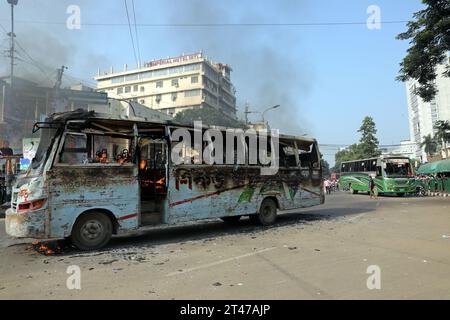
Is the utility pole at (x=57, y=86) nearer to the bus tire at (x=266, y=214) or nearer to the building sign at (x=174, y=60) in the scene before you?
the bus tire at (x=266, y=214)

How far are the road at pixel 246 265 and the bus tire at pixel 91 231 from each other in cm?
28

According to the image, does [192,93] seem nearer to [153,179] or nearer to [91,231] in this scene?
[153,179]

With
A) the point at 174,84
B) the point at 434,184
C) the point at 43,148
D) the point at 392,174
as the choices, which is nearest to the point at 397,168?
the point at 392,174

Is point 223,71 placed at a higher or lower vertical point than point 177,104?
higher

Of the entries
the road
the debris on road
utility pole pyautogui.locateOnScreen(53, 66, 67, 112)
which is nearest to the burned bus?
the debris on road

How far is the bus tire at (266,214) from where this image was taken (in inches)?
444

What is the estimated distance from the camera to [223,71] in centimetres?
9288

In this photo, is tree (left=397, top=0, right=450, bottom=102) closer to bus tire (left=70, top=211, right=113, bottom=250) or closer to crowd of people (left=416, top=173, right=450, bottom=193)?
crowd of people (left=416, top=173, right=450, bottom=193)

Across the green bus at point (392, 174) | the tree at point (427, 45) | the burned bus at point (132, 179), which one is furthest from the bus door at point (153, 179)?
the green bus at point (392, 174)

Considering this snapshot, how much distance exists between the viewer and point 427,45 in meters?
18.6

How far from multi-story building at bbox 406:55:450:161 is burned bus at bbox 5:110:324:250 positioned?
6128 centimetres
